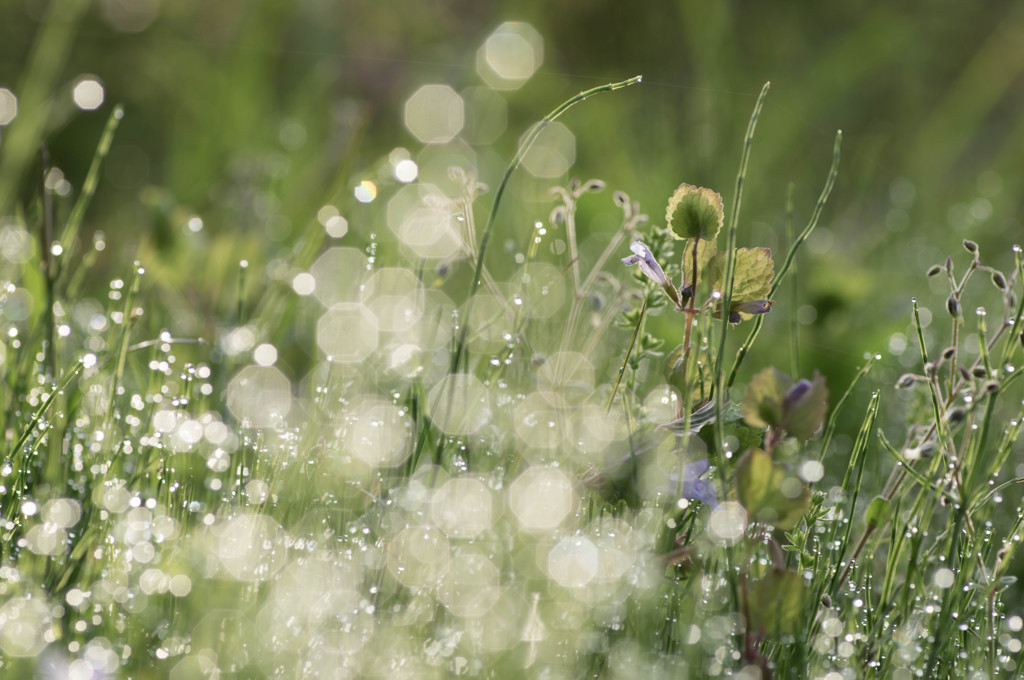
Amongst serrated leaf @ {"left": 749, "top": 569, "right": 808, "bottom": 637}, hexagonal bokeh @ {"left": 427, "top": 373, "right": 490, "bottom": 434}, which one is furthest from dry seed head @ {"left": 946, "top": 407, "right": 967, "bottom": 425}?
hexagonal bokeh @ {"left": 427, "top": 373, "right": 490, "bottom": 434}

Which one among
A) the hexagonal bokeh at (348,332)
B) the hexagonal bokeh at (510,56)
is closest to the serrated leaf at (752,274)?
the hexagonal bokeh at (348,332)

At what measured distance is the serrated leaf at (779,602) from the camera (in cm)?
61

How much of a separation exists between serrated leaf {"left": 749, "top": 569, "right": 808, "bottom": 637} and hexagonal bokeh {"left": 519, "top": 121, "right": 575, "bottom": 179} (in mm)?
1547

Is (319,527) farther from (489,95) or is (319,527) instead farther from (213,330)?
(489,95)

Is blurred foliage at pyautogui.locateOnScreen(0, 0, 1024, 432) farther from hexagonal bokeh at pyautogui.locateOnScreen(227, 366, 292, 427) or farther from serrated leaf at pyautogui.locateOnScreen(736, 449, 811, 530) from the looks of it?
serrated leaf at pyautogui.locateOnScreen(736, 449, 811, 530)

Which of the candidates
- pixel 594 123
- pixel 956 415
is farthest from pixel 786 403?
pixel 594 123

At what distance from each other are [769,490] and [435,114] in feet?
6.62

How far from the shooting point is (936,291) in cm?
171

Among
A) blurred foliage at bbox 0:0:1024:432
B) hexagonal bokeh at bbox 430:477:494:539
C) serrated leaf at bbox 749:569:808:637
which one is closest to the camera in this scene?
serrated leaf at bbox 749:569:808:637

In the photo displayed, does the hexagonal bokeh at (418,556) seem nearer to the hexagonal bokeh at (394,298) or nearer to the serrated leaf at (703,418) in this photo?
the serrated leaf at (703,418)

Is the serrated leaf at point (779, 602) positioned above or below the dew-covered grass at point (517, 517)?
above

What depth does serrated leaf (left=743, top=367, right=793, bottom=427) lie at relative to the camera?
672 mm

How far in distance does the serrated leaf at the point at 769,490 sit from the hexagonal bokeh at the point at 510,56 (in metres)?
1.99

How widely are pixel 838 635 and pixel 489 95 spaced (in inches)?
81.4
